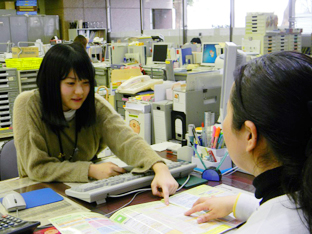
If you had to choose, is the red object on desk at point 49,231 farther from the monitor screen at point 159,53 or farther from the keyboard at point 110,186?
the monitor screen at point 159,53

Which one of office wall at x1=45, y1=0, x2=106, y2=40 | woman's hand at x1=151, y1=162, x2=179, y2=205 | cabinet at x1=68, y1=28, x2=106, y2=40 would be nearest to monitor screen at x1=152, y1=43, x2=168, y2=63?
cabinet at x1=68, y1=28, x2=106, y2=40

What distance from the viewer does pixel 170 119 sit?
2359mm

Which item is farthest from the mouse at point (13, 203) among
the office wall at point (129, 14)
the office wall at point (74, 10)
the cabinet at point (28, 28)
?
the office wall at point (129, 14)

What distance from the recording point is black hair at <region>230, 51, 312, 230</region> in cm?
65

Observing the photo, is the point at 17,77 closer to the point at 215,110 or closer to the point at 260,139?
the point at 215,110

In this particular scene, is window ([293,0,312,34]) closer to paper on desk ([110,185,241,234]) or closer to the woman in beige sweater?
the woman in beige sweater

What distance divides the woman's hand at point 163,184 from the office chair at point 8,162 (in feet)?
2.77

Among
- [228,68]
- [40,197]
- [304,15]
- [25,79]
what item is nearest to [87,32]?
[25,79]

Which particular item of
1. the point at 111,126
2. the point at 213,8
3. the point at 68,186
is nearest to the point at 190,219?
the point at 68,186

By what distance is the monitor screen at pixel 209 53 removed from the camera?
546cm

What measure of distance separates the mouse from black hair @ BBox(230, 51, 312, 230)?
833 millimetres

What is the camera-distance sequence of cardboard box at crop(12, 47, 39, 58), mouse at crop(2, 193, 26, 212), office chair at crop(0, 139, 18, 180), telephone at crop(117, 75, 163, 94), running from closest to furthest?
mouse at crop(2, 193, 26, 212), office chair at crop(0, 139, 18, 180), telephone at crop(117, 75, 163, 94), cardboard box at crop(12, 47, 39, 58)

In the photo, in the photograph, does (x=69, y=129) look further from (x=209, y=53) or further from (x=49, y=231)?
(x=209, y=53)

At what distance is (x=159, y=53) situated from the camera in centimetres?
626
